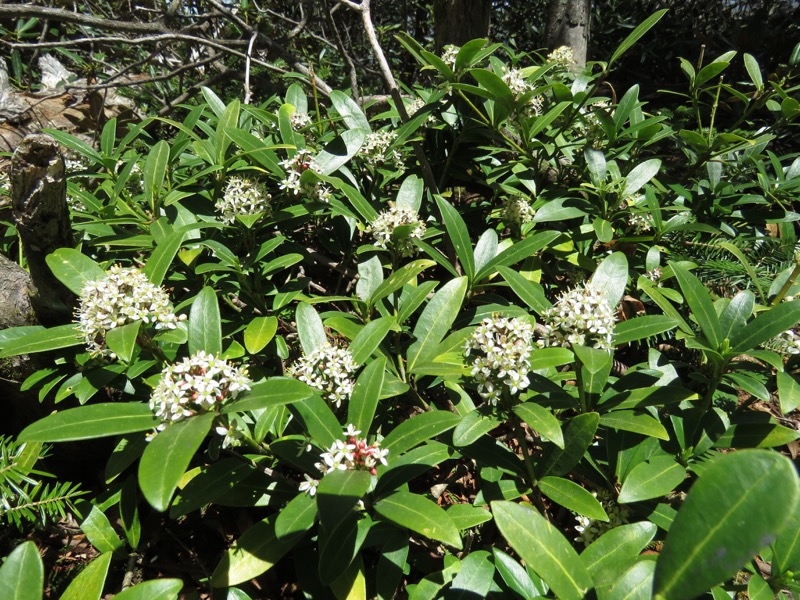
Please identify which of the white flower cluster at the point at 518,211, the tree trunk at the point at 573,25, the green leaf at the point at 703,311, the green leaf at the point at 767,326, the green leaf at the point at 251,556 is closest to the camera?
the green leaf at the point at 251,556

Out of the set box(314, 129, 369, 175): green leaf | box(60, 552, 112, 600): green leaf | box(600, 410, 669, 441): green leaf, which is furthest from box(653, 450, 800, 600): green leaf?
box(314, 129, 369, 175): green leaf

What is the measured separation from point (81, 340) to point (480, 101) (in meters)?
2.09

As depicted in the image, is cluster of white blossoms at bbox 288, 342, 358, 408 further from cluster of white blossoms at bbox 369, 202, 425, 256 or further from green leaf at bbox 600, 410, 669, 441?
green leaf at bbox 600, 410, 669, 441

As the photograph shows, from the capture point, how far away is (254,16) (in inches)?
181

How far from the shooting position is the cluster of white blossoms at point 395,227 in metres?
2.10


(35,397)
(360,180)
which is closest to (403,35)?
(360,180)

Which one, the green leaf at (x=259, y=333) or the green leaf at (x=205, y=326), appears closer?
the green leaf at (x=205, y=326)

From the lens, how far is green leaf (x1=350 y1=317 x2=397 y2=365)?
1.64m

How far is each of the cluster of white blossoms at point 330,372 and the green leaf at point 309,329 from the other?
76mm

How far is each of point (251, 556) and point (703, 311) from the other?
155 centimetres

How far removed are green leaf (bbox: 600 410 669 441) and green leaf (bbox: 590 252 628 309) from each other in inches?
13.8

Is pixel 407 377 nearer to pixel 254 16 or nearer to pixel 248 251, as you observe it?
pixel 248 251

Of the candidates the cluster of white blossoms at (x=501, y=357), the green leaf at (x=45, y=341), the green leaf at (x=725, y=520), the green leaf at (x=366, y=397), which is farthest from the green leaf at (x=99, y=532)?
the green leaf at (x=725, y=520)

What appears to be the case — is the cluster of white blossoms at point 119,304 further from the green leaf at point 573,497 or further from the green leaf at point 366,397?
the green leaf at point 573,497
